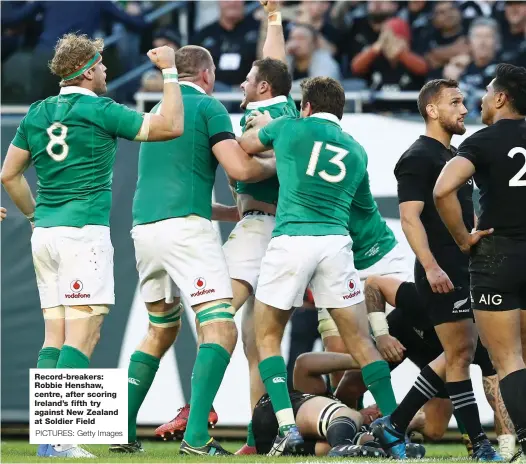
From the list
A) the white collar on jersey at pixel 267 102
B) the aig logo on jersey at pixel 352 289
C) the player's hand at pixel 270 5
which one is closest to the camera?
the aig logo on jersey at pixel 352 289

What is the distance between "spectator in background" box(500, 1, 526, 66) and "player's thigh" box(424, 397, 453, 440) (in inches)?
195

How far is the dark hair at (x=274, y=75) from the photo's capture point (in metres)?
7.53

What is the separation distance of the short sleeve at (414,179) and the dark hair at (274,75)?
1.07 m

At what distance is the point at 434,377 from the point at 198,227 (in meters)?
1.76

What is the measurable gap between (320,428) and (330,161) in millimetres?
1646

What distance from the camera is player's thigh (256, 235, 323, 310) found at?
693 centimetres

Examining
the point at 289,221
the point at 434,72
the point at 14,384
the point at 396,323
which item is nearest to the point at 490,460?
the point at 396,323

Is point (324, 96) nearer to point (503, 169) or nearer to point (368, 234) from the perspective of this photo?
point (368, 234)

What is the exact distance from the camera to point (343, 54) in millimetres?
12445

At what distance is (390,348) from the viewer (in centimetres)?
756

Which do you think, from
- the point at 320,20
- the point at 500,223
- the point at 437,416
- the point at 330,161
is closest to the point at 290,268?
the point at 330,161

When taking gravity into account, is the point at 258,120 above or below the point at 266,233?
above

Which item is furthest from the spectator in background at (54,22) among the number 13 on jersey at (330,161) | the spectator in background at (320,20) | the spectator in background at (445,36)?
the number 13 on jersey at (330,161)

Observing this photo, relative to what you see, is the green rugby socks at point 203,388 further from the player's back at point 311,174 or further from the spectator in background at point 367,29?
the spectator in background at point 367,29
